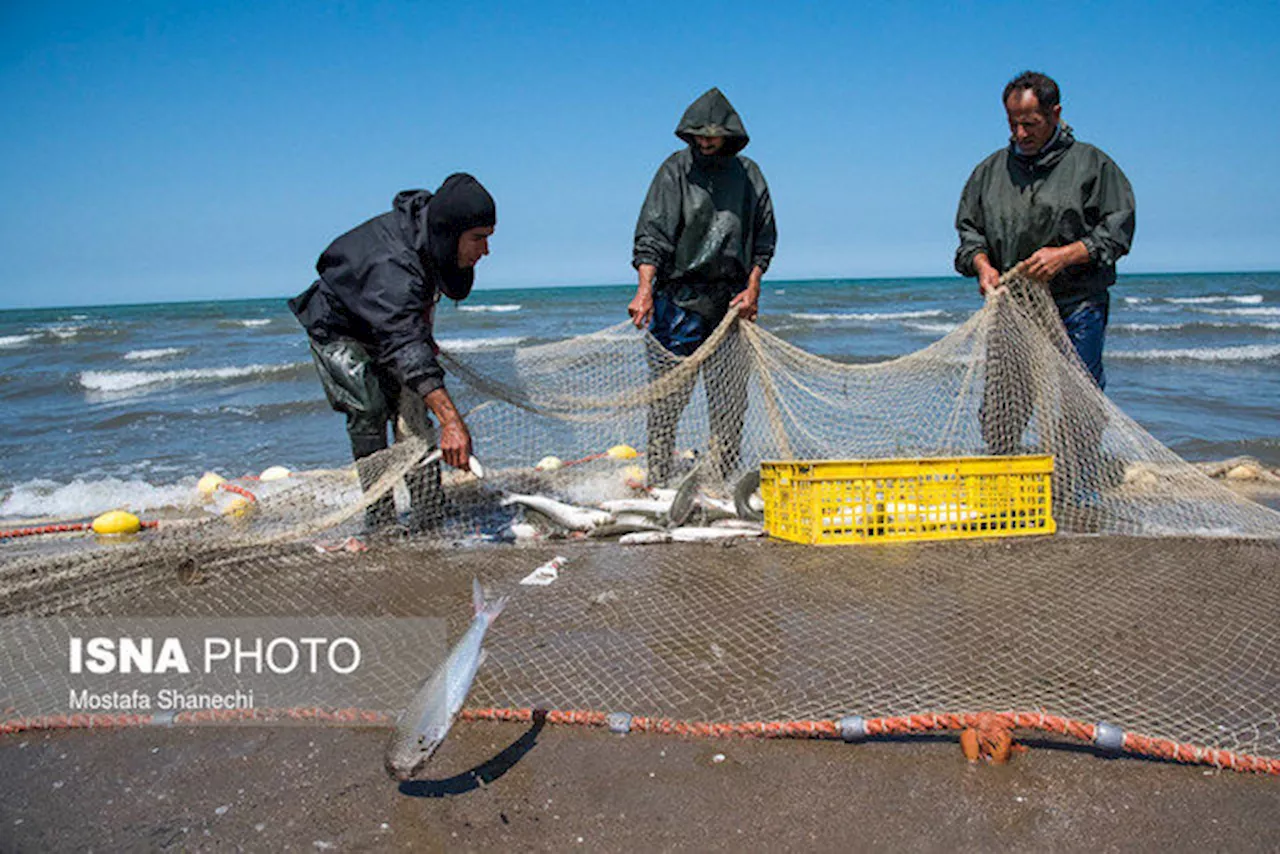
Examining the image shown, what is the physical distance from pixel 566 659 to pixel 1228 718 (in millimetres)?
2128

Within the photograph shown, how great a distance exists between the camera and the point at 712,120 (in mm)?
5152

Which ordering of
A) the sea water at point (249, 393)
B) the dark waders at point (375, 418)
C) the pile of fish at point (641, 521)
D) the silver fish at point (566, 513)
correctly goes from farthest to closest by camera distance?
the sea water at point (249, 393) < the silver fish at point (566, 513) < the pile of fish at point (641, 521) < the dark waders at point (375, 418)

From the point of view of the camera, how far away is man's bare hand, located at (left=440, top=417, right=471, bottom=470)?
4.12 metres

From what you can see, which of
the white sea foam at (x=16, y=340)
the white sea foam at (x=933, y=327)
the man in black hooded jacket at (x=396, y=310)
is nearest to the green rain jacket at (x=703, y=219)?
the man in black hooded jacket at (x=396, y=310)

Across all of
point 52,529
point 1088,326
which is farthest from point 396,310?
point 1088,326

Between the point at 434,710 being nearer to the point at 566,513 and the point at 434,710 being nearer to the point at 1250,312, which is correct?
the point at 566,513

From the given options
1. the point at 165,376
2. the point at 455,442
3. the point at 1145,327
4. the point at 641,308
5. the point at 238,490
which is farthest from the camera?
the point at 1145,327

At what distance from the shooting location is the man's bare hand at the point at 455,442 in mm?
4117

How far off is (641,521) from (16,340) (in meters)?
30.2

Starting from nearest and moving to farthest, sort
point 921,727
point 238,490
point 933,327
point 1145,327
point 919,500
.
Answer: point 921,727, point 919,500, point 238,490, point 1145,327, point 933,327

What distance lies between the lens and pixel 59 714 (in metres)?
2.98

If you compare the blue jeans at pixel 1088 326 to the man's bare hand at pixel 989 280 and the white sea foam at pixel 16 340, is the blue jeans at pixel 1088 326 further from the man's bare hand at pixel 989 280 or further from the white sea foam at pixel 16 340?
the white sea foam at pixel 16 340

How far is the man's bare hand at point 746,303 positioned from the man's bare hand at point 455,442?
196 cm

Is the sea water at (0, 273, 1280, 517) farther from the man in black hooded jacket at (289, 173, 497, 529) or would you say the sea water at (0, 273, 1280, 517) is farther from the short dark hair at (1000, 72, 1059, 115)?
the short dark hair at (1000, 72, 1059, 115)
